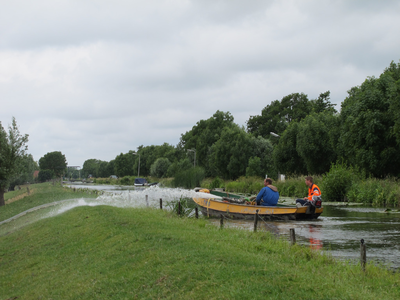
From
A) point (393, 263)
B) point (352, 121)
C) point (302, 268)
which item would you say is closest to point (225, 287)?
point (302, 268)

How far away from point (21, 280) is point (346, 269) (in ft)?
27.2

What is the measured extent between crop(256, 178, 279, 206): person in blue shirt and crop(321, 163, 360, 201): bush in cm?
1590

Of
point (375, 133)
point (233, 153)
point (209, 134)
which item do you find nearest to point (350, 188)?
point (375, 133)

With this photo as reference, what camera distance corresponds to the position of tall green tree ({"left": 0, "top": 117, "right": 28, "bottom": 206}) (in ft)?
106

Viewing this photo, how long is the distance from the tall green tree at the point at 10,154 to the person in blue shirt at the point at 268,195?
2305cm

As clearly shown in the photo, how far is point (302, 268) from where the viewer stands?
281 inches

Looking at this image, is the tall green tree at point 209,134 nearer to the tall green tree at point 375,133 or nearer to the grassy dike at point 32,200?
the grassy dike at point 32,200

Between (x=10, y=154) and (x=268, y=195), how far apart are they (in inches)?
957

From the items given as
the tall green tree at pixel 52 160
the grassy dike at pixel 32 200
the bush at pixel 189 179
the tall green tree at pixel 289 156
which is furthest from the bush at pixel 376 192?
the tall green tree at pixel 52 160

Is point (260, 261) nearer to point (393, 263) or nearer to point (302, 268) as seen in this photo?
point (302, 268)

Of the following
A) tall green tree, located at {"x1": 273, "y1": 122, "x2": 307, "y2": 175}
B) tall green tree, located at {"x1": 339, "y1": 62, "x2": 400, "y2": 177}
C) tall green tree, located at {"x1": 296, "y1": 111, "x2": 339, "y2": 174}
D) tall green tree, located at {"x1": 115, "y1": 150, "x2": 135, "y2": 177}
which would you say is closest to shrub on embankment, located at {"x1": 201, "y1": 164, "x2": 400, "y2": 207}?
tall green tree, located at {"x1": 339, "y1": 62, "x2": 400, "y2": 177}

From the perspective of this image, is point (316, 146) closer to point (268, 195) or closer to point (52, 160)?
point (268, 195)

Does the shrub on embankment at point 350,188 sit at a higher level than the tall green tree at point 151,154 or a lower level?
lower

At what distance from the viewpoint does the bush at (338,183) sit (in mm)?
32656
